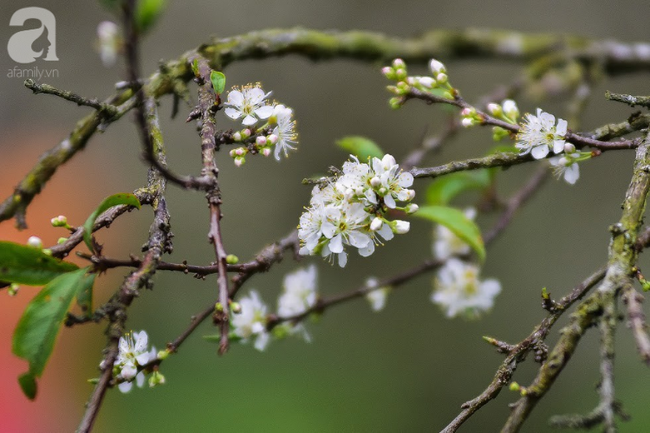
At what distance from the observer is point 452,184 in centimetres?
154

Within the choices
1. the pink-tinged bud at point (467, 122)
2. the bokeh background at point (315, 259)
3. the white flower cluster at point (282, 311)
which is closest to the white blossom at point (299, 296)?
the white flower cluster at point (282, 311)

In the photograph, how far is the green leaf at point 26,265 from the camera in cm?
79

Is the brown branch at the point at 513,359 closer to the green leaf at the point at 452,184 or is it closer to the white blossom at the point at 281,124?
the white blossom at the point at 281,124

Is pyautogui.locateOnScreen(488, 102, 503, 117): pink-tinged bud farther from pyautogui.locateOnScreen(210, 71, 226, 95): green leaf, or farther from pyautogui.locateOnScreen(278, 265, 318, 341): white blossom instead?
pyautogui.locateOnScreen(278, 265, 318, 341): white blossom

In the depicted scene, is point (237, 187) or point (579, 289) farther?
point (237, 187)

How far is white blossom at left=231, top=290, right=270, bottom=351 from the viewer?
131 cm

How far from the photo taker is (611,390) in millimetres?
562

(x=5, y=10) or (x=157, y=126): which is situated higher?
(x=5, y=10)

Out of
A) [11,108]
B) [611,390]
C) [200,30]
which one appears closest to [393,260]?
[200,30]

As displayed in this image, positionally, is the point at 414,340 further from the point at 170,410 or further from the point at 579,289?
the point at 579,289

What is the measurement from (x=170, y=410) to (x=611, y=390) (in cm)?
265

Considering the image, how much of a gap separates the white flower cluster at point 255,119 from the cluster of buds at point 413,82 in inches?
7.8
